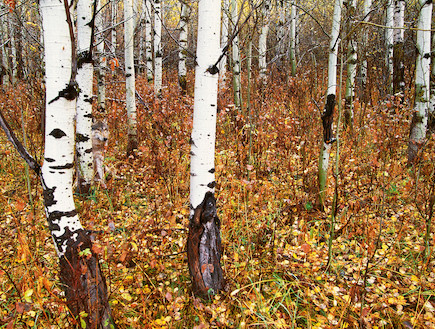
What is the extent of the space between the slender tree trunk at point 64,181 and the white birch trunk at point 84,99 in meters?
1.37

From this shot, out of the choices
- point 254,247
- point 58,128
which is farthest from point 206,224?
point 58,128

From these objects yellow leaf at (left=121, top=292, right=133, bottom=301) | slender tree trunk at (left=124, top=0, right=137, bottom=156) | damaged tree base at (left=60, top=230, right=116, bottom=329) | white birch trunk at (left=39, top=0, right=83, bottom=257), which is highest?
slender tree trunk at (left=124, top=0, right=137, bottom=156)

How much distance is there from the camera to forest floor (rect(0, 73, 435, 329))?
82.0 inches

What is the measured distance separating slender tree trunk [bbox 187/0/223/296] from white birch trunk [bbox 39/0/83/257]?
0.81 metres

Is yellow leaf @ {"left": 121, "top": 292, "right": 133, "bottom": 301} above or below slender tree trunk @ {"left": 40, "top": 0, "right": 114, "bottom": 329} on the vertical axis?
below

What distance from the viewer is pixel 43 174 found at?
1.74 m

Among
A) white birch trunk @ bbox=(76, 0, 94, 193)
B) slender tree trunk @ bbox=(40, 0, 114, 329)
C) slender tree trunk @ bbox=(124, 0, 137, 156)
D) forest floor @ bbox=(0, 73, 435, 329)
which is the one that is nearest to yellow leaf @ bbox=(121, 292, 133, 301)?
forest floor @ bbox=(0, 73, 435, 329)

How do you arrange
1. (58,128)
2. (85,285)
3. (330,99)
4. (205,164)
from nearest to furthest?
(58,128) < (85,285) < (205,164) < (330,99)

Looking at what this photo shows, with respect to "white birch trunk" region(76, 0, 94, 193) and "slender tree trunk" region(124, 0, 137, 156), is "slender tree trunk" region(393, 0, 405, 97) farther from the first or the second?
"white birch trunk" region(76, 0, 94, 193)

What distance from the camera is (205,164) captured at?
2.03 meters

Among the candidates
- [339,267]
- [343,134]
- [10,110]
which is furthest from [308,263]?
[10,110]

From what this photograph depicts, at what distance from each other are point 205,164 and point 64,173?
3.04 feet

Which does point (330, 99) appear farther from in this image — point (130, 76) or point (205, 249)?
point (130, 76)

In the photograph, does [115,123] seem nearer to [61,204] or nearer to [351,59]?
[61,204]
